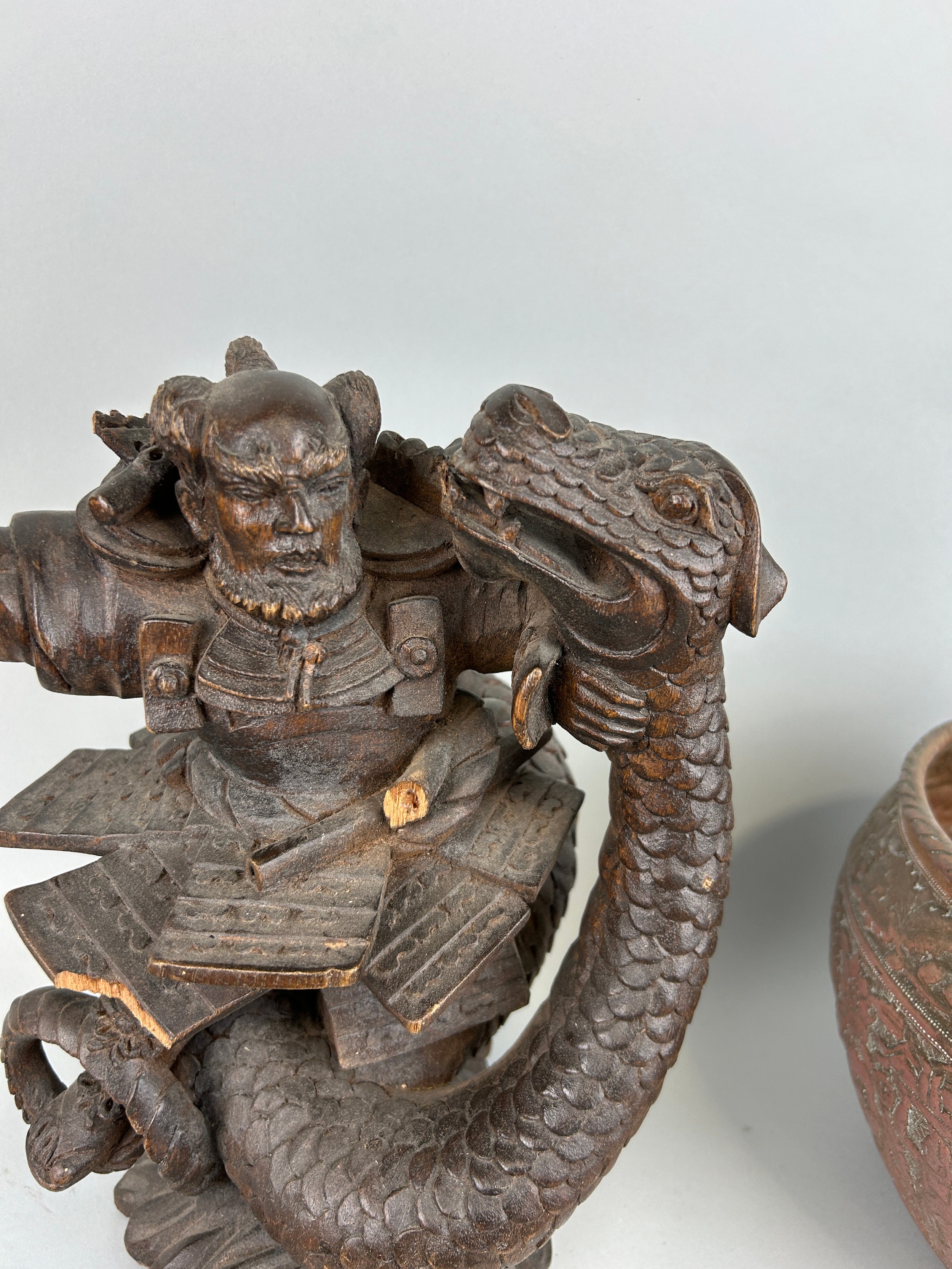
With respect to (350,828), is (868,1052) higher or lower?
lower

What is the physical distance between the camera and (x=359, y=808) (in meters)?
1.43

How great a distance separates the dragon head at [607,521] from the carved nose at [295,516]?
151 millimetres

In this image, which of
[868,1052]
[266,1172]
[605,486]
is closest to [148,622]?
[605,486]

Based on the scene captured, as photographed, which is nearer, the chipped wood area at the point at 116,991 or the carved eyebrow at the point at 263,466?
the carved eyebrow at the point at 263,466

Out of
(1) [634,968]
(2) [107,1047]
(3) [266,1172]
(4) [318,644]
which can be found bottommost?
(3) [266,1172]

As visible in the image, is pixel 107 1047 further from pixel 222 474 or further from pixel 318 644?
pixel 222 474

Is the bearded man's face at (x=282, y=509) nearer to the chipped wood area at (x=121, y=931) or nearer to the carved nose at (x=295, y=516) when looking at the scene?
the carved nose at (x=295, y=516)

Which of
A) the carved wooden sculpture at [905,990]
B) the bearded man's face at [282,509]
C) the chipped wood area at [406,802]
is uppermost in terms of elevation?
the bearded man's face at [282,509]

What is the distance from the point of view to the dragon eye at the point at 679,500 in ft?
3.95

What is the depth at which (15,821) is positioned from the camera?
1474 millimetres

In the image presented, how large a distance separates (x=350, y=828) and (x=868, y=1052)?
76 centimetres

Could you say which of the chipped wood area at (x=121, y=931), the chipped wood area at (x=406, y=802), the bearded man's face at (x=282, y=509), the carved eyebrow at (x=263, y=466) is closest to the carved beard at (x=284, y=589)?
the bearded man's face at (x=282, y=509)

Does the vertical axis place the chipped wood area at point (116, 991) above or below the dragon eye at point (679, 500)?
below

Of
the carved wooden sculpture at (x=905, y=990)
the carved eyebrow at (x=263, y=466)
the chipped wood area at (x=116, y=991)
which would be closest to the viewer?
the carved eyebrow at (x=263, y=466)
